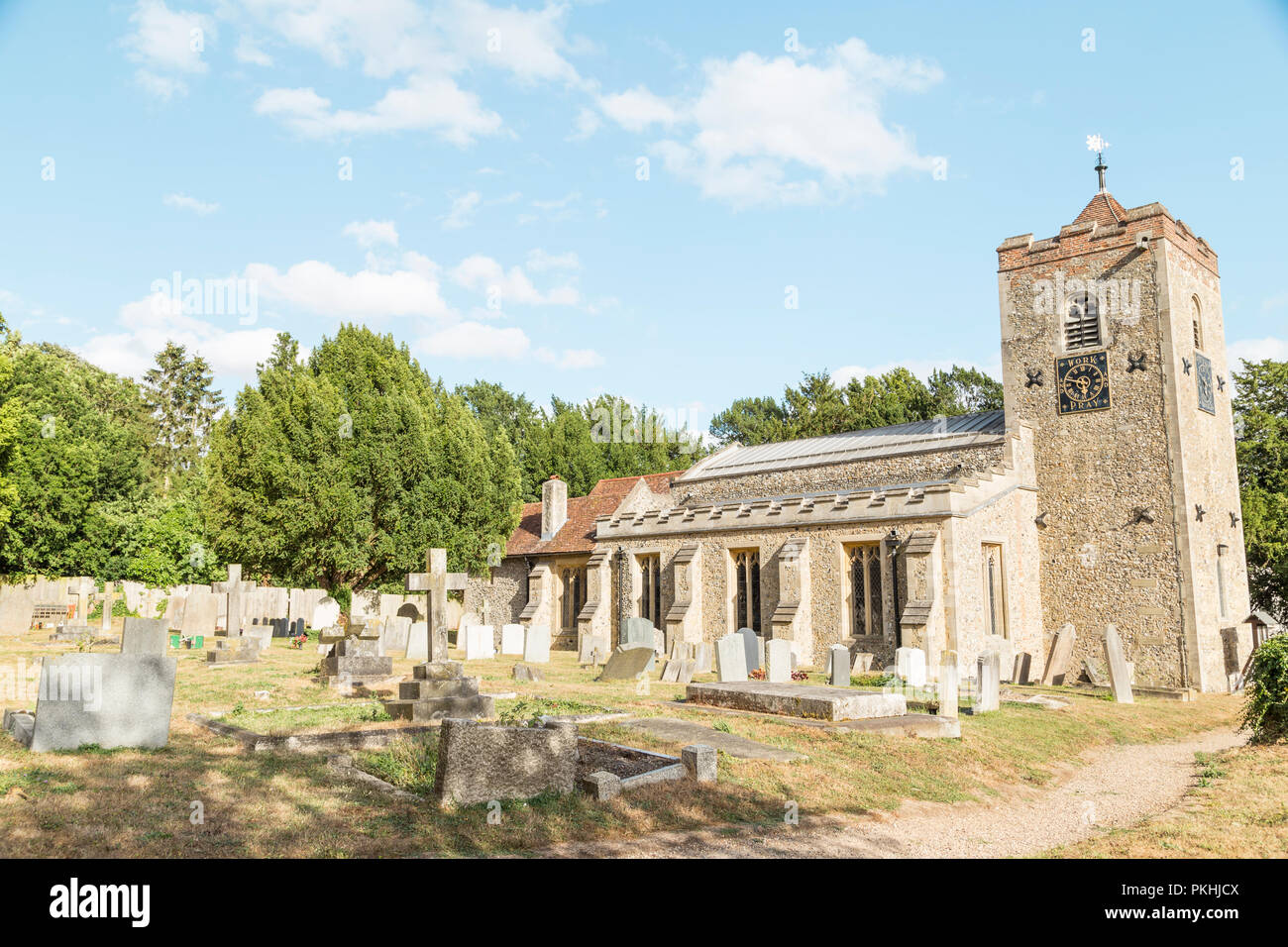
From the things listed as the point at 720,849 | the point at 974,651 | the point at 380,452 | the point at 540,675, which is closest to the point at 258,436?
the point at 380,452

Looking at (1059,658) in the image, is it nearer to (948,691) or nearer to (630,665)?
(948,691)

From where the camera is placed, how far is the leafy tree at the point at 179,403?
2093 inches

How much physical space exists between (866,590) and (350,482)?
15810 mm

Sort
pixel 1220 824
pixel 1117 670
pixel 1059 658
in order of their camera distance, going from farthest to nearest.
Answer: pixel 1059 658 → pixel 1117 670 → pixel 1220 824

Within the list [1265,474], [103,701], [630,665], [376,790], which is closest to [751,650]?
[630,665]

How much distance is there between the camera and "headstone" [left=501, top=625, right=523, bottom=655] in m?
24.5

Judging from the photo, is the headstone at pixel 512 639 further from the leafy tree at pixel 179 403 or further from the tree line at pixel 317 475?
the leafy tree at pixel 179 403

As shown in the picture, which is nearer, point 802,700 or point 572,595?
point 802,700

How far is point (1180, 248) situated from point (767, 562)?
13972 millimetres

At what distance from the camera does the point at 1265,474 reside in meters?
29.7

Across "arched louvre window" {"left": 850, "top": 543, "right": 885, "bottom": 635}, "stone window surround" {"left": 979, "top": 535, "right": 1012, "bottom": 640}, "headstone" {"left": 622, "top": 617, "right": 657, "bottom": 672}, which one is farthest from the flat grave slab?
"stone window surround" {"left": 979, "top": 535, "right": 1012, "bottom": 640}

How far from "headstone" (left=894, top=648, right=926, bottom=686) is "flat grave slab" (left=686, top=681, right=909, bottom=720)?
3572 mm
